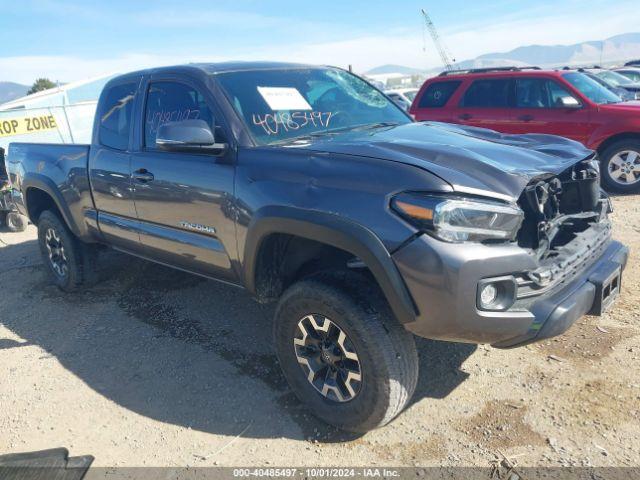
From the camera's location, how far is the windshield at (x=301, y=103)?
3191mm

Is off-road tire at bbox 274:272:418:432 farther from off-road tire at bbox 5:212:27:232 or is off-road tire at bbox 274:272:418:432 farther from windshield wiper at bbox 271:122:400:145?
off-road tire at bbox 5:212:27:232

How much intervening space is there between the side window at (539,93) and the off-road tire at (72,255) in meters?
6.54

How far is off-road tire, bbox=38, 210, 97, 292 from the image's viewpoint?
4840mm

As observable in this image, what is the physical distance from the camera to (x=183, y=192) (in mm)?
3281

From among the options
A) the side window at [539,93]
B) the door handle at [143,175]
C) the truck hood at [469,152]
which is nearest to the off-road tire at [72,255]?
the door handle at [143,175]

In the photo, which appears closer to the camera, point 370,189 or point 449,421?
point 370,189

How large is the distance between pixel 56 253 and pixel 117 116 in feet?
5.90

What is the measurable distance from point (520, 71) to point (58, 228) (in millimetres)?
7048

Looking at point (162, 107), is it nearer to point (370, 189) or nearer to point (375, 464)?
point (370, 189)

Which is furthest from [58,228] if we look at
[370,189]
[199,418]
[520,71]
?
[520,71]

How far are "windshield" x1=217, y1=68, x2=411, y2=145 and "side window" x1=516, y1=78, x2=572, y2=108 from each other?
481cm

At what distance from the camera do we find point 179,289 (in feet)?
16.3

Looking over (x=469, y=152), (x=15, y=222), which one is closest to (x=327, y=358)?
(x=469, y=152)

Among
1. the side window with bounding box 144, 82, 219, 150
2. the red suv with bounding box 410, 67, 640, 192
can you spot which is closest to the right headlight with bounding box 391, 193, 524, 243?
the side window with bounding box 144, 82, 219, 150
